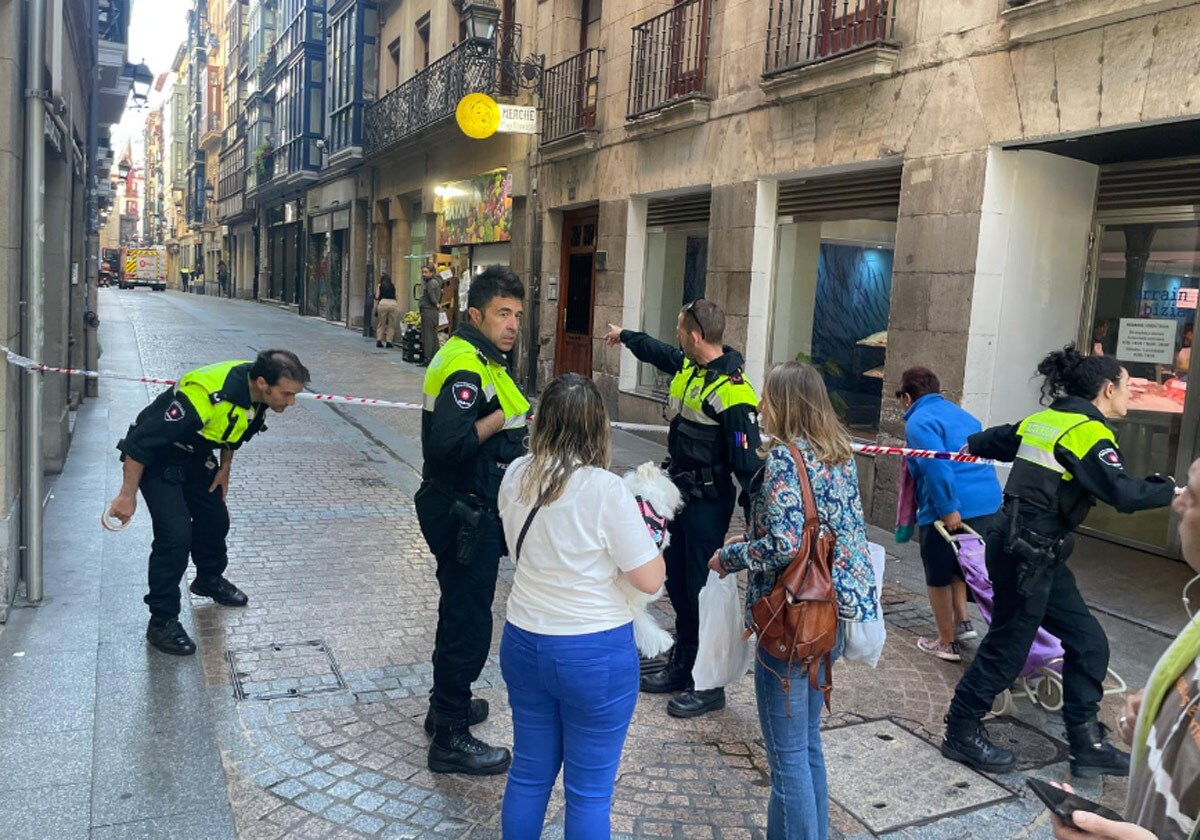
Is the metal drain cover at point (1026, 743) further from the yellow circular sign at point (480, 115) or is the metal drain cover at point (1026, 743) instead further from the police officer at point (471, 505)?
the yellow circular sign at point (480, 115)

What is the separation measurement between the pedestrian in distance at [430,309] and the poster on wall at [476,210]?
1116mm

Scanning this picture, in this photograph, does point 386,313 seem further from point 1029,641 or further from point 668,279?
point 1029,641

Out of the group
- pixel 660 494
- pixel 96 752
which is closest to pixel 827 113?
pixel 660 494

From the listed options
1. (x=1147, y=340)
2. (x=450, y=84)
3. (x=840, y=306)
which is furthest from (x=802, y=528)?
(x=450, y=84)

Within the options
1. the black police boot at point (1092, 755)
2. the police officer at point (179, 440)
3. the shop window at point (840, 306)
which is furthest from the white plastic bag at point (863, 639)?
the shop window at point (840, 306)

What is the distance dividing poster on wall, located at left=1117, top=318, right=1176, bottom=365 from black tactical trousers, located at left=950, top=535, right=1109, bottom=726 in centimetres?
418

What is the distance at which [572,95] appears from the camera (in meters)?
13.3

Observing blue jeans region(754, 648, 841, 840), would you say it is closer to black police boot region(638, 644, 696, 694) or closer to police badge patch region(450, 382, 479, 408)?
police badge patch region(450, 382, 479, 408)

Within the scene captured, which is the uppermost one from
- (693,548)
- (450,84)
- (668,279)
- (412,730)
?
(450,84)

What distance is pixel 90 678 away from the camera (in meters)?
4.22

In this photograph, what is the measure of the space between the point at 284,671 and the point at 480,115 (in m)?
10.3

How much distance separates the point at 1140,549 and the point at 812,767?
5.59m

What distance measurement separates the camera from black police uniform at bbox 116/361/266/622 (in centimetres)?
446

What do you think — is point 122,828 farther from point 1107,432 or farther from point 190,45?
point 190,45
